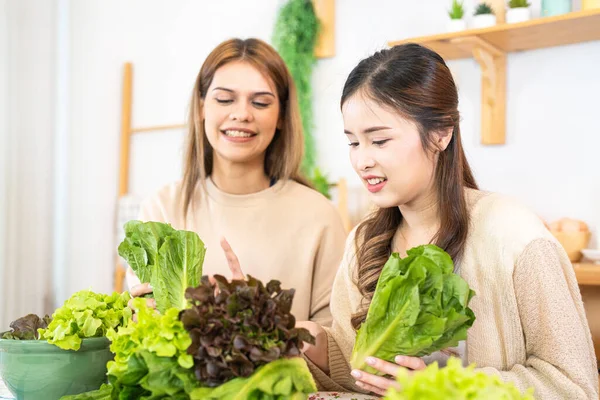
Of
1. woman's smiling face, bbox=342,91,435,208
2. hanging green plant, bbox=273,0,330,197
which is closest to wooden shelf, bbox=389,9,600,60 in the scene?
hanging green plant, bbox=273,0,330,197

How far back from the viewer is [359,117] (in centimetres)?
129

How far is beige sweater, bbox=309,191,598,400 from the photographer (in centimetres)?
114

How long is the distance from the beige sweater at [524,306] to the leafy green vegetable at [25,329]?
2.66ft

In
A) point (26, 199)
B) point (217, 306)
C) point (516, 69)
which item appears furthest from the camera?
point (26, 199)

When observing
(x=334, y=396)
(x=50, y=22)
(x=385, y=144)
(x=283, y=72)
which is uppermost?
(x=50, y=22)

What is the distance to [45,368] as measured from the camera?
3.64 feet

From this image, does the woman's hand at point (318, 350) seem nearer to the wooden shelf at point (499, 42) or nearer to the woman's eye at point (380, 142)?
the woman's eye at point (380, 142)

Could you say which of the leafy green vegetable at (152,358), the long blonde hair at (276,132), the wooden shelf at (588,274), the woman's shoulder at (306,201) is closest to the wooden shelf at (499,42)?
the wooden shelf at (588,274)

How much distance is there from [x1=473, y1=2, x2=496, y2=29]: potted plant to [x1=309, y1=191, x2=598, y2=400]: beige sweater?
1332 millimetres

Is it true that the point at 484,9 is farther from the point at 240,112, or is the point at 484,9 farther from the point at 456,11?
the point at 240,112

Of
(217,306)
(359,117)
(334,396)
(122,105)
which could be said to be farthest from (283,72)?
(122,105)

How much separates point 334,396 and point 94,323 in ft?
1.55

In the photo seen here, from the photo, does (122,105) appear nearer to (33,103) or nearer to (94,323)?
(33,103)

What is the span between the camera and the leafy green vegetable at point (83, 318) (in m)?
1.11
